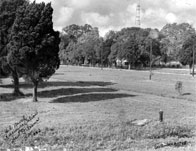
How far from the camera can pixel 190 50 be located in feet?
181

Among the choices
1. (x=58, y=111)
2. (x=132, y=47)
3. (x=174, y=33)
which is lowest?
(x=58, y=111)

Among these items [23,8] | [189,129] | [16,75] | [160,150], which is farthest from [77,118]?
[16,75]

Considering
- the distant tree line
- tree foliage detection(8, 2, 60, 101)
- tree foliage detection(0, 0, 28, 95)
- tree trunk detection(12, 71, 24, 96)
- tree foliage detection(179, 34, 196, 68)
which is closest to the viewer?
tree foliage detection(8, 2, 60, 101)

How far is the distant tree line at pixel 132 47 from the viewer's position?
7050 centimetres

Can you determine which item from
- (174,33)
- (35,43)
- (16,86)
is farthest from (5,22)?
(174,33)

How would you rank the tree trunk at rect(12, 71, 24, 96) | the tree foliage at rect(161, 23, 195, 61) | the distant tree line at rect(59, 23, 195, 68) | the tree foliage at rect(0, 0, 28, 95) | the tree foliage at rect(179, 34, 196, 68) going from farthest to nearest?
1. the tree foliage at rect(161, 23, 195, 61)
2. the distant tree line at rect(59, 23, 195, 68)
3. the tree foliage at rect(179, 34, 196, 68)
4. the tree trunk at rect(12, 71, 24, 96)
5. the tree foliage at rect(0, 0, 28, 95)

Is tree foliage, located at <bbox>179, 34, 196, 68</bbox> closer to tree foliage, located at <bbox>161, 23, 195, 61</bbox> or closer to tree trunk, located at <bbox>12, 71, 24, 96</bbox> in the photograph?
tree foliage, located at <bbox>161, 23, 195, 61</bbox>

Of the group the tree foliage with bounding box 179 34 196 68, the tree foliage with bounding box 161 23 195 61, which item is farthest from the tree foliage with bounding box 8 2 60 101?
the tree foliage with bounding box 161 23 195 61

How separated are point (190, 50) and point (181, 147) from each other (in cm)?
5087

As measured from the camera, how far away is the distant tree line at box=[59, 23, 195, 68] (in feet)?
231

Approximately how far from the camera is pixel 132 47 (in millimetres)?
70375

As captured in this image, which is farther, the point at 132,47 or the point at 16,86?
the point at 132,47

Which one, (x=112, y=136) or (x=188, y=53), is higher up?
(x=188, y=53)

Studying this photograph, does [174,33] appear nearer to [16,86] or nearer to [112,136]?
[16,86]
